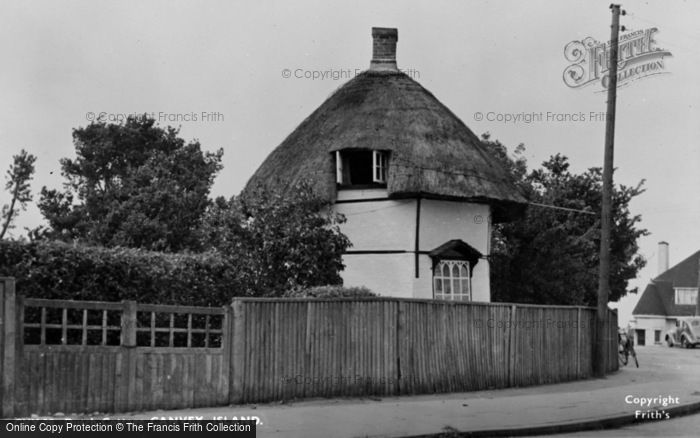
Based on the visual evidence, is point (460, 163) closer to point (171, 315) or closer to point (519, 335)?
point (519, 335)

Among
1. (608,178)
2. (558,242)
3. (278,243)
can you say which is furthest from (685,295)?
(278,243)

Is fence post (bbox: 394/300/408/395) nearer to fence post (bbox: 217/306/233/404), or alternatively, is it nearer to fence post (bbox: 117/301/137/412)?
fence post (bbox: 217/306/233/404)

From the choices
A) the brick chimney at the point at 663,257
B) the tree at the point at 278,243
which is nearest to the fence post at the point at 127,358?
the tree at the point at 278,243

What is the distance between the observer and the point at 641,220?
162 feet

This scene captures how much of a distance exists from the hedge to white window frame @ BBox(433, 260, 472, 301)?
32.7ft

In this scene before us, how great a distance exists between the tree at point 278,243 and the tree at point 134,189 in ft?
44.3

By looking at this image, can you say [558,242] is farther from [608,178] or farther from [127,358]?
[127,358]

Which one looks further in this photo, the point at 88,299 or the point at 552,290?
the point at 552,290

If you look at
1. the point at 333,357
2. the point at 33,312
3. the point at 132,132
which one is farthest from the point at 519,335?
the point at 132,132

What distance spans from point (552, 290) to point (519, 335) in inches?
618

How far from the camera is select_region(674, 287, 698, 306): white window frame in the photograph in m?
76.5

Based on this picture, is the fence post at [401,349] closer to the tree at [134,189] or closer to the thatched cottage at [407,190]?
the thatched cottage at [407,190]

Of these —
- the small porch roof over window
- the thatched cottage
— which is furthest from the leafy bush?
the small porch roof over window

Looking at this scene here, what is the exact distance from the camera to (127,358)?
14164 millimetres
